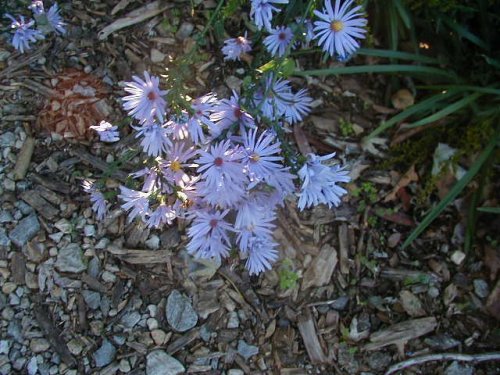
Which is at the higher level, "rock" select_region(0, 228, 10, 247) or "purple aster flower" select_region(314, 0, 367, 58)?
"purple aster flower" select_region(314, 0, 367, 58)

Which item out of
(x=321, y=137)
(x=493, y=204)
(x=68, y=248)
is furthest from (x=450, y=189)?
(x=68, y=248)

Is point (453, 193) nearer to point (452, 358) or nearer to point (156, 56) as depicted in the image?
point (452, 358)

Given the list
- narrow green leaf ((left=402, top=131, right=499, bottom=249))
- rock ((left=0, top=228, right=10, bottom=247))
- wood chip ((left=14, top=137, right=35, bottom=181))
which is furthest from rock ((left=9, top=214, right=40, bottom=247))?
narrow green leaf ((left=402, top=131, right=499, bottom=249))

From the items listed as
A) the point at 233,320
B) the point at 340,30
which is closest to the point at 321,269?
the point at 233,320

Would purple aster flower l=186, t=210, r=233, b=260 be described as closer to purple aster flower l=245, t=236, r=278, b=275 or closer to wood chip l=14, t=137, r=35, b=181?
purple aster flower l=245, t=236, r=278, b=275

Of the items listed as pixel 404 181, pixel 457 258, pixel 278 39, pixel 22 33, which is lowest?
pixel 457 258

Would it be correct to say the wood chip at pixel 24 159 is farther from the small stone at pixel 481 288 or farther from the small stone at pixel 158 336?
the small stone at pixel 481 288
